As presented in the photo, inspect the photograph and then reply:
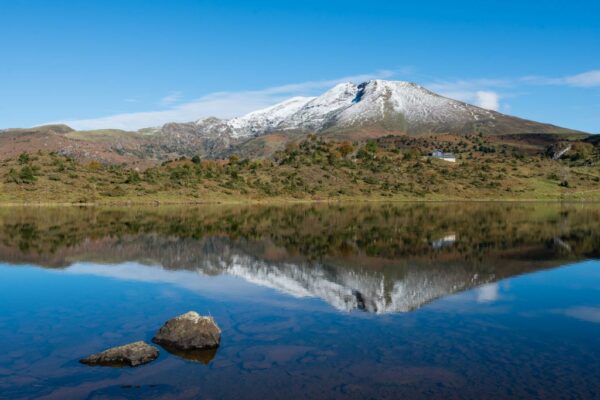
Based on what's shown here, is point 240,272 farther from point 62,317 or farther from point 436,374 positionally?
point 436,374

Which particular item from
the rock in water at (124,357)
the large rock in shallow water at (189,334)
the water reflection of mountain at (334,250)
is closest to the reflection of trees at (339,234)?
the water reflection of mountain at (334,250)

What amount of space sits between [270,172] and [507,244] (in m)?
115

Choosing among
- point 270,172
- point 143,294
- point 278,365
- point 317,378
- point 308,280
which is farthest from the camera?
point 270,172

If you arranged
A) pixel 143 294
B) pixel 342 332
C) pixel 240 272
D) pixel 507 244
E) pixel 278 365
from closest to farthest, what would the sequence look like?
pixel 278 365, pixel 342 332, pixel 143 294, pixel 240 272, pixel 507 244

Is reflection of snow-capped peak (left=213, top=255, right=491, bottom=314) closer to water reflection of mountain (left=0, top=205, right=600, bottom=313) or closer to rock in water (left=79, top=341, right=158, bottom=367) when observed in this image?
water reflection of mountain (left=0, top=205, right=600, bottom=313)

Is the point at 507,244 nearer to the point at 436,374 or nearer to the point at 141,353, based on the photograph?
the point at 436,374

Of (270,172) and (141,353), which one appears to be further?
(270,172)

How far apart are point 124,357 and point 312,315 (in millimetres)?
8527

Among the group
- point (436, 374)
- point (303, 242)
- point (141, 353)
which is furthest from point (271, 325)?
point (303, 242)

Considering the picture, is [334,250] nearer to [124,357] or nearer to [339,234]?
[339,234]

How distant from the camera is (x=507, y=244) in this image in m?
47.0

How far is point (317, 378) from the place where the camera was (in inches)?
619

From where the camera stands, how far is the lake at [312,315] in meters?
15.4

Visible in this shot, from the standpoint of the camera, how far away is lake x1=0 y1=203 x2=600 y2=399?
15.4 metres
